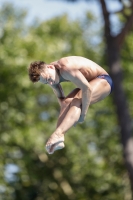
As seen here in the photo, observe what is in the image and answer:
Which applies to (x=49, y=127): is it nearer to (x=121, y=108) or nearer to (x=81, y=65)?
(x=121, y=108)

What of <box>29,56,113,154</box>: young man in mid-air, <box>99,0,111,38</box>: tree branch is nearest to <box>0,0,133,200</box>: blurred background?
<box>99,0,111,38</box>: tree branch

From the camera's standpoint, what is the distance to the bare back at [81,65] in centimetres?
839

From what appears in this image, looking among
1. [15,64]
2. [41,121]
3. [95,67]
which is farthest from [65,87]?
[95,67]

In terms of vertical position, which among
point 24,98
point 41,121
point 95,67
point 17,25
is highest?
point 95,67

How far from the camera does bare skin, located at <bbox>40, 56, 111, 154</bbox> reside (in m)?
8.34

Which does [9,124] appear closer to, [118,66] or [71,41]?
[118,66]

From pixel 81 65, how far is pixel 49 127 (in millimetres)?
18891

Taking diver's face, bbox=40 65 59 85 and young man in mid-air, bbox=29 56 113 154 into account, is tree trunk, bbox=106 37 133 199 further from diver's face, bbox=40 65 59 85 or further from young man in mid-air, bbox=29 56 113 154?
diver's face, bbox=40 65 59 85

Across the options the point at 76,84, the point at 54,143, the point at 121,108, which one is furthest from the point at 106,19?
the point at 54,143

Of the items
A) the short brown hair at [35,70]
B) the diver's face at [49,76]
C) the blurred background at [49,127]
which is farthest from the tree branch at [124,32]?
the short brown hair at [35,70]

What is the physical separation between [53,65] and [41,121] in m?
18.3

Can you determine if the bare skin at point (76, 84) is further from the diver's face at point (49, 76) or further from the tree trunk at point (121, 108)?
the tree trunk at point (121, 108)

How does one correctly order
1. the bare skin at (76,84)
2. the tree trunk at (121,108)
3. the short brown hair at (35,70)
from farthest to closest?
the tree trunk at (121,108) → the bare skin at (76,84) → the short brown hair at (35,70)

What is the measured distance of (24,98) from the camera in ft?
79.8
